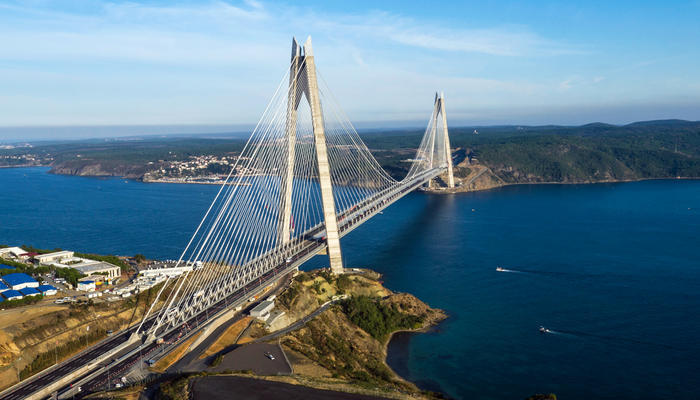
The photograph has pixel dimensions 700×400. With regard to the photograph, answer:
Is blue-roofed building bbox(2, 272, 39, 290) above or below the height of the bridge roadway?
above

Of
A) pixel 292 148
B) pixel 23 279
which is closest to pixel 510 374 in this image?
pixel 292 148

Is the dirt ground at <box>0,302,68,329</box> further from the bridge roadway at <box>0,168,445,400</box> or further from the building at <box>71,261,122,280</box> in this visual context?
the building at <box>71,261,122,280</box>

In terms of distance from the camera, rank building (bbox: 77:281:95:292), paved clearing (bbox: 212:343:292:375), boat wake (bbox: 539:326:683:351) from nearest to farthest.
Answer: paved clearing (bbox: 212:343:292:375) → boat wake (bbox: 539:326:683:351) → building (bbox: 77:281:95:292)

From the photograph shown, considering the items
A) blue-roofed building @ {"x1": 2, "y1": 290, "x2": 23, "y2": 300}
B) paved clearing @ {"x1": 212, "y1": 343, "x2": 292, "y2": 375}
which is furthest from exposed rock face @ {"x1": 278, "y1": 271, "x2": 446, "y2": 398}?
blue-roofed building @ {"x1": 2, "y1": 290, "x2": 23, "y2": 300}

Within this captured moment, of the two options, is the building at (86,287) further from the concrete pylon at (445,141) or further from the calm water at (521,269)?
the concrete pylon at (445,141)

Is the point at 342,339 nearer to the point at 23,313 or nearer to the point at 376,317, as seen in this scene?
the point at 376,317

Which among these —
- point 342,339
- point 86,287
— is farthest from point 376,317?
point 86,287
